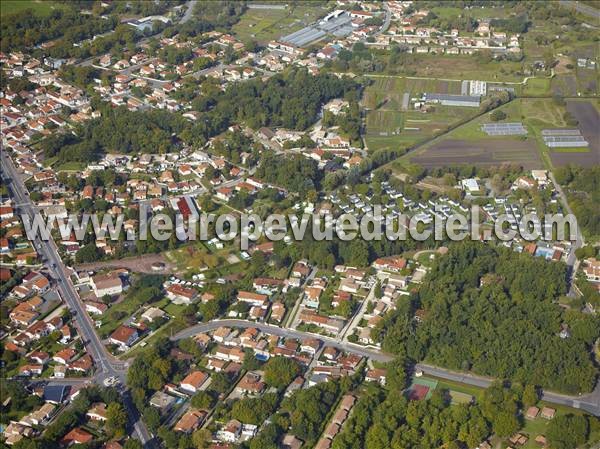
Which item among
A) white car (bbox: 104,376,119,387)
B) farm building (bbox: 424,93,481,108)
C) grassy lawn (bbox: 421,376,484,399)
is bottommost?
grassy lawn (bbox: 421,376,484,399)

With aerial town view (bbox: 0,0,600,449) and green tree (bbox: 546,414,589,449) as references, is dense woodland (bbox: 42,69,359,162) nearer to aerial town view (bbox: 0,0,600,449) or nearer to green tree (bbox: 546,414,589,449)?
aerial town view (bbox: 0,0,600,449)

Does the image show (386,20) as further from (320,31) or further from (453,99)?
(453,99)

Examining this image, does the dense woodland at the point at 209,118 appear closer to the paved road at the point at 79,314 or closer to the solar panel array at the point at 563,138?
the paved road at the point at 79,314

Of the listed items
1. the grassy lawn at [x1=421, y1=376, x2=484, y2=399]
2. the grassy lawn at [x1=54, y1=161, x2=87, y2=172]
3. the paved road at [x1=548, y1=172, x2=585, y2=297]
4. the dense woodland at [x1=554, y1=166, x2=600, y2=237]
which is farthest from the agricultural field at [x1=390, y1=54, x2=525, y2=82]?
the grassy lawn at [x1=421, y1=376, x2=484, y2=399]

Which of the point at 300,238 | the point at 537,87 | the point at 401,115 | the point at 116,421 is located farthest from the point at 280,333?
the point at 537,87

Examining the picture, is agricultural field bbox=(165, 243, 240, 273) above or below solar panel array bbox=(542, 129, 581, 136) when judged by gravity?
below
